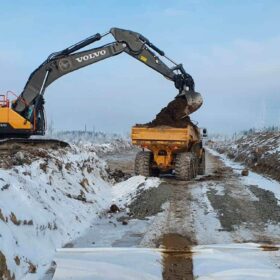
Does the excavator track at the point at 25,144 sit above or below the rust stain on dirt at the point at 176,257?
above

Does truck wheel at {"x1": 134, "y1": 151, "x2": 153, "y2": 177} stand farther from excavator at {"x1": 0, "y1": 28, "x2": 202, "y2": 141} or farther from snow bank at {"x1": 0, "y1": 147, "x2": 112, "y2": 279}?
snow bank at {"x1": 0, "y1": 147, "x2": 112, "y2": 279}

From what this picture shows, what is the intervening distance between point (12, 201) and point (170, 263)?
2883 mm

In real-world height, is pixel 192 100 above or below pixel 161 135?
above

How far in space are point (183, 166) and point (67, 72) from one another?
5.59 m

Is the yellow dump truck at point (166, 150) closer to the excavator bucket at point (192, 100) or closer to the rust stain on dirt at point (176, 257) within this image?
the excavator bucket at point (192, 100)

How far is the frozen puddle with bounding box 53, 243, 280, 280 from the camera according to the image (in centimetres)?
631

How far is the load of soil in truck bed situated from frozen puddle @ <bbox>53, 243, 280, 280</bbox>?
1096 cm

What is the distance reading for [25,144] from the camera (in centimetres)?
1625

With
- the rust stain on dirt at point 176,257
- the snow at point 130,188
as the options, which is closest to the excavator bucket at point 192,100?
the snow at point 130,188

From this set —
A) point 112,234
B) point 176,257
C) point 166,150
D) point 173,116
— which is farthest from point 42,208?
point 173,116

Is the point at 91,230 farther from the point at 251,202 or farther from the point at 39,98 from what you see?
the point at 39,98

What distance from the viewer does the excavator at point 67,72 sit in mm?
16547

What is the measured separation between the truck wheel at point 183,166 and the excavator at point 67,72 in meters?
1.95

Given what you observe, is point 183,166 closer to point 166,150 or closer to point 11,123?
point 166,150
